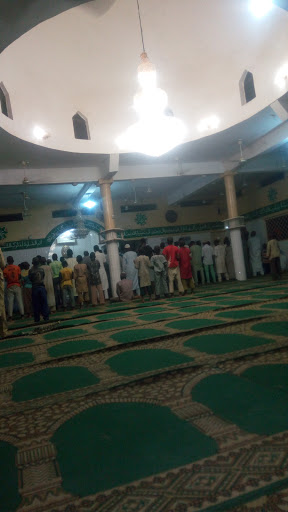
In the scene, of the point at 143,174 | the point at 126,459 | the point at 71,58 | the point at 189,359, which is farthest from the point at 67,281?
the point at 126,459

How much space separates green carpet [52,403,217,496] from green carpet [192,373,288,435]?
0.21 m

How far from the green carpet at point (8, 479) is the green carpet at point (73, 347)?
72.4 inches

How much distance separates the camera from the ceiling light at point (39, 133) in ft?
27.5

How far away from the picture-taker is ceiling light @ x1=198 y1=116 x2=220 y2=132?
938 centimetres

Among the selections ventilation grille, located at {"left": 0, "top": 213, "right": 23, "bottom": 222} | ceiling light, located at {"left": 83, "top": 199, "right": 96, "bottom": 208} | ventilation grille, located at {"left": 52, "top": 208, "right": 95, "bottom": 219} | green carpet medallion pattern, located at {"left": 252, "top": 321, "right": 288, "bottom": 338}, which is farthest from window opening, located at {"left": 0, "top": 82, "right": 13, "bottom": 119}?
green carpet medallion pattern, located at {"left": 252, "top": 321, "right": 288, "bottom": 338}

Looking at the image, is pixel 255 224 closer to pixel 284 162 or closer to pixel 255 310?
pixel 284 162

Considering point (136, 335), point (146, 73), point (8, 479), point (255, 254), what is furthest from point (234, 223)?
point (8, 479)

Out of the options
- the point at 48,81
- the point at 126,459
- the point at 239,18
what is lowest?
→ the point at 126,459

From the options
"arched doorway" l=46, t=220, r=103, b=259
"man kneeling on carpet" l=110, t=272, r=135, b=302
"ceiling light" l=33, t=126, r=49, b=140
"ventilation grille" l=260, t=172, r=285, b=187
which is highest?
"ceiling light" l=33, t=126, r=49, b=140

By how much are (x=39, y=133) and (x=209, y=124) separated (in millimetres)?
4171

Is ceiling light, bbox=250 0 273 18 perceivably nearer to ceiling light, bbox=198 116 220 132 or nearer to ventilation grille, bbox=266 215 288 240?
ceiling light, bbox=198 116 220 132

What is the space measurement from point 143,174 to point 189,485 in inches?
392

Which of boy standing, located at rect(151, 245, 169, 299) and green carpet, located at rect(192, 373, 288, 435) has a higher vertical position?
boy standing, located at rect(151, 245, 169, 299)

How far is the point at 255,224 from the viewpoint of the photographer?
578 inches
